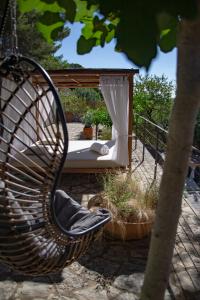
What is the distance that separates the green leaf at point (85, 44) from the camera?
1.12 meters

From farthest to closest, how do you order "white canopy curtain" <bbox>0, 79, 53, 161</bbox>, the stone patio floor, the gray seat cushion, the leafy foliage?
the leafy foliage, the stone patio floor, the gray seat cushion, "white canopy curtain" <bbox>0, 79, 53, 161</bbox>

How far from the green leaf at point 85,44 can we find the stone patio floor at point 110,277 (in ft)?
7.44

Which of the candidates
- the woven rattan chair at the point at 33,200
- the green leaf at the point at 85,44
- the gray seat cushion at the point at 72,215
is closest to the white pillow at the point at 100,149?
the gray seat cushion at the point at 72,215

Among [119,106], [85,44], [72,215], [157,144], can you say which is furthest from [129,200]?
[85,44]

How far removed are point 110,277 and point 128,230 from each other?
0.72m

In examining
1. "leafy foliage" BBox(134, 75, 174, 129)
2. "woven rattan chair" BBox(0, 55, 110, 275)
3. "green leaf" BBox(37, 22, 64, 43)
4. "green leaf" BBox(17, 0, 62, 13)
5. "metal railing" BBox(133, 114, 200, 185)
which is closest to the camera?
"green leaf" BBox(17, 0, 62, 13)

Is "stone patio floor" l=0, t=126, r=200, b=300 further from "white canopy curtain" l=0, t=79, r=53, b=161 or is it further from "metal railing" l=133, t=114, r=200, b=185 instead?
"white canopy curtain" l=0, t=79, r=53, b=161

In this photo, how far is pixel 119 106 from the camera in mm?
6293

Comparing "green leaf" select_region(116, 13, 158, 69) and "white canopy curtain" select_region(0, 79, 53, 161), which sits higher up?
"green leaf" select_region(116, 13, 158, 69)

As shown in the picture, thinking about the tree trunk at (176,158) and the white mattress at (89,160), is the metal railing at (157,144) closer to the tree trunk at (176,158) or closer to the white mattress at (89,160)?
the white mattress at (89,160)

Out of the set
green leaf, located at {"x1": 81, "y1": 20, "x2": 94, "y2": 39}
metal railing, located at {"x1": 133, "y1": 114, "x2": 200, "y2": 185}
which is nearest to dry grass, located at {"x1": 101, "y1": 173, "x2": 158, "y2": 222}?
metal railing, located at {"x1": 133, "y1": 114, "x2": 200, "y2": 185}

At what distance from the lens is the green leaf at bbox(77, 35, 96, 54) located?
112cm

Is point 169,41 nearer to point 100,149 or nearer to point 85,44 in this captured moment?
point 85,44

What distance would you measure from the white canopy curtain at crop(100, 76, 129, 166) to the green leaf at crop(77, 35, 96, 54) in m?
5.15
